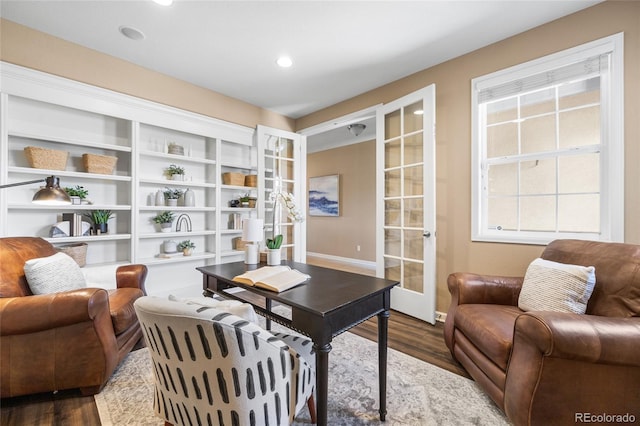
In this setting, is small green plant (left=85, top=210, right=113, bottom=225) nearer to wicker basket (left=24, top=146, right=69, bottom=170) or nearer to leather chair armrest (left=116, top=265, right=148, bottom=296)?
wicker basket (left=24, top=146, right=69, bottom=170)

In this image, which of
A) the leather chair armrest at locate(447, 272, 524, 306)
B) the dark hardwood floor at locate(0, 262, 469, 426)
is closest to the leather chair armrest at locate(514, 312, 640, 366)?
the leather chair armrest at locate(447, 272, 524, 306)

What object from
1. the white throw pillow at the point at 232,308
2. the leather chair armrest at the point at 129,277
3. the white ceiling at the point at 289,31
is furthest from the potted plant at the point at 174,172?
the white throw pillow at the point at 232,308

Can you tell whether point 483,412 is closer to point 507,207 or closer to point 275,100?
point 507,207

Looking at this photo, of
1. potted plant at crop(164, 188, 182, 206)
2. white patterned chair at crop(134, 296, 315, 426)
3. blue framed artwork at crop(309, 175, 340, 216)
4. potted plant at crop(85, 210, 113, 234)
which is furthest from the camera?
blue framed artwork at crop(309, 175, 340, 216)

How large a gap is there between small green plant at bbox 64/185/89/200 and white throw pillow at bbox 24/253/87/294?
0.87 metres

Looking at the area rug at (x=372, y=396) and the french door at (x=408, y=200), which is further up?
the french door at (x=408, y=200)

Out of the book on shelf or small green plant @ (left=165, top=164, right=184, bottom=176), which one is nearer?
the book on shelf

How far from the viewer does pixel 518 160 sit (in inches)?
99.3

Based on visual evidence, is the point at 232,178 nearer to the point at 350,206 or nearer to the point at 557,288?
the point at 350,206

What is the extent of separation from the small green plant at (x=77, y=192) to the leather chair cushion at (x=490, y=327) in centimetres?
347

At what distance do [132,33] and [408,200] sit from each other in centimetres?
309

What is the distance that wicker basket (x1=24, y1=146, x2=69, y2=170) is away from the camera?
2.35 metres

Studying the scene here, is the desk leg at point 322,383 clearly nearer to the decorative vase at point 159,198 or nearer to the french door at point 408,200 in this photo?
the french door at point 408,200

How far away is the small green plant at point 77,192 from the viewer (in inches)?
101
